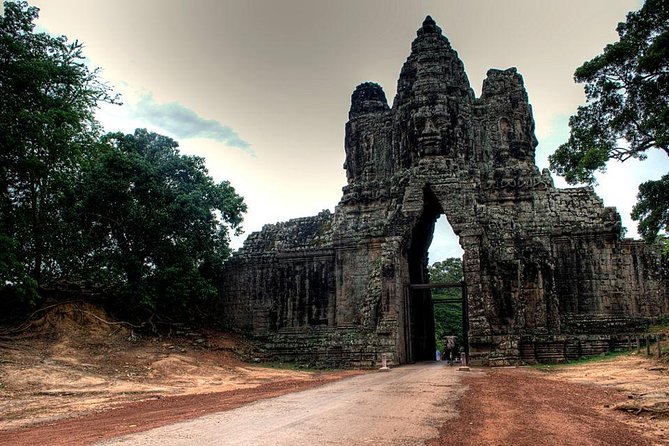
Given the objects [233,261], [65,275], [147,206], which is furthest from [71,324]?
[233,261]

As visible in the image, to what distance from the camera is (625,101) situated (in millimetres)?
20953

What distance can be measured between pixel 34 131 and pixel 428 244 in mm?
18201

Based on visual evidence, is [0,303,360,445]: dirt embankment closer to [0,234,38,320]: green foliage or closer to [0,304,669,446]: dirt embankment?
[0,304,669,446]: dirt embankment

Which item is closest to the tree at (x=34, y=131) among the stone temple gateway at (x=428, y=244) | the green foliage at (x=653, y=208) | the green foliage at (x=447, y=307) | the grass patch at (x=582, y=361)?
the stone temple gateway at (x=428, y=244)

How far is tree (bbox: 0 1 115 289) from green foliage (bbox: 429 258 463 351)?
26.5m

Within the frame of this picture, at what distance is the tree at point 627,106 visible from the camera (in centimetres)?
1898

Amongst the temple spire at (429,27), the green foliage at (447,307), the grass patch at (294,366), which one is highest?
the temple spire at (429,27)

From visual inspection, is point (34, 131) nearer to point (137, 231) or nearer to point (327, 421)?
point (137, 231)

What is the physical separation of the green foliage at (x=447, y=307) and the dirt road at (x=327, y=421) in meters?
28.0

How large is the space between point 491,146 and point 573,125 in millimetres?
5598

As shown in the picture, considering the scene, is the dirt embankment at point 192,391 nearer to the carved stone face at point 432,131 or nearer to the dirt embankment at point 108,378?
the dirt embankment at point 108,378

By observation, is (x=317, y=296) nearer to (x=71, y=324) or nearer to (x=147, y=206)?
(x=147, y=206)

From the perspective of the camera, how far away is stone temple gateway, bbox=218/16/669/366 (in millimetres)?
22438

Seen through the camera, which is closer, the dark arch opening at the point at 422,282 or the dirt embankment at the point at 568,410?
the dirt embankment at the point at 568,410
